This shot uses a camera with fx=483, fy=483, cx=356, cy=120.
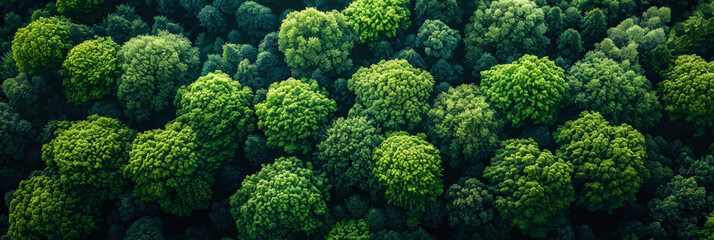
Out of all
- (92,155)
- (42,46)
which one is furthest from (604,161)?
(42,46)

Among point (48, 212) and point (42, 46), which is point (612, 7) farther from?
point (42, 46)

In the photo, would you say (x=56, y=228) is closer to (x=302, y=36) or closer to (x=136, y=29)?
(x=136, y=29)

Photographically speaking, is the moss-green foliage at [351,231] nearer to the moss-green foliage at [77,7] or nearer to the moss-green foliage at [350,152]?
the moss-green foliage at [350,152]

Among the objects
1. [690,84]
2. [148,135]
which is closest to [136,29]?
[148,135]

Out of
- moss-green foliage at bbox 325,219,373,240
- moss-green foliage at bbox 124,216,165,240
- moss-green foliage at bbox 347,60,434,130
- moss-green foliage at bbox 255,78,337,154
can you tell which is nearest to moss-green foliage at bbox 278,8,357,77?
moss-green foliage at bbox 255,78,337,154

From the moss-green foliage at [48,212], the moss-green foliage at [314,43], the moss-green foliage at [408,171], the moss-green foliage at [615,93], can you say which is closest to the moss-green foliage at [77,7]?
the moss-green foliage at [48,212]
